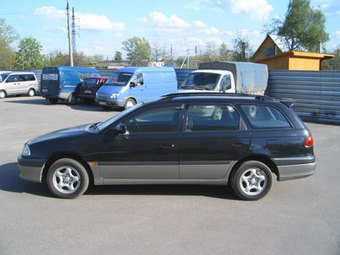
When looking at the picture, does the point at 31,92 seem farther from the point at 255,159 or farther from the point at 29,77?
the point at 255,159

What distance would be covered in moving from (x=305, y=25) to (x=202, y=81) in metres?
40.7

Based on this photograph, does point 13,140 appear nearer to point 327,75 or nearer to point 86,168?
point 86,168

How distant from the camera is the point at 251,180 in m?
5.45

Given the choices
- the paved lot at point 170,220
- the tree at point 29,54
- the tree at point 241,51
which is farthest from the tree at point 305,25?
the paved lot at point 170,220

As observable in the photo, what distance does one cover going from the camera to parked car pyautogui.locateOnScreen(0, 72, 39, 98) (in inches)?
948

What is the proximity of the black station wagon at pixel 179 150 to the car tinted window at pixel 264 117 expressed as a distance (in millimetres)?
17

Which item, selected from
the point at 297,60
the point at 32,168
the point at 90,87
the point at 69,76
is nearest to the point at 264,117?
Result: the point at 32,168

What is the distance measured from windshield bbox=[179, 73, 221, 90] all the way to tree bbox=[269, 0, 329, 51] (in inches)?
1575

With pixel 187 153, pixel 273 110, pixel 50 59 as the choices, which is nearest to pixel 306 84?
pixel 273 110

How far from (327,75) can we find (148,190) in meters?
11.8

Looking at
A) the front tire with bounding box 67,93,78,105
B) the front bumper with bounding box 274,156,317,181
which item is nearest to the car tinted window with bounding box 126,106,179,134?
the front bumper with bounding box 274,156,317,181

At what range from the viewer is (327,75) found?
1468cm

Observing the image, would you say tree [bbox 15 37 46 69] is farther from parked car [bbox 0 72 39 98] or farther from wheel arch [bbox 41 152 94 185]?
wheel arch [bbox 41 152 94 185]

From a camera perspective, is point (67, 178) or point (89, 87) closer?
point (67, 178)
